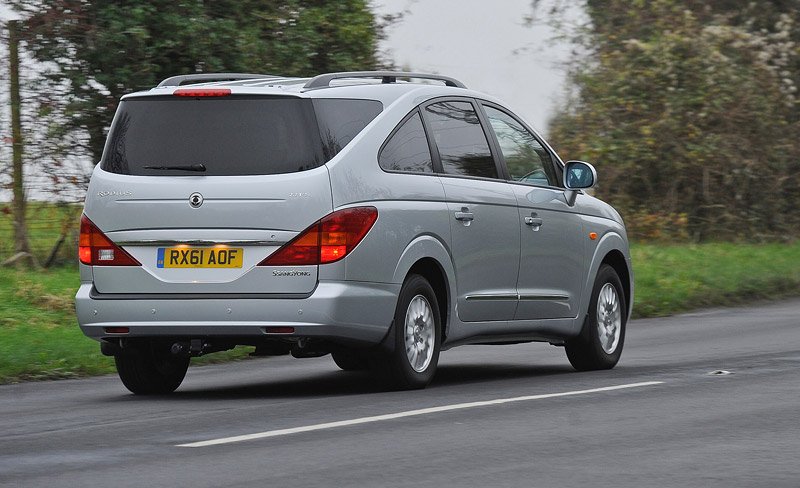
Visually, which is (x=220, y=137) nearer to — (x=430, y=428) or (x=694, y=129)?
(x=430, y=428)

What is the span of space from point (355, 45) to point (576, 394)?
37.8 ft

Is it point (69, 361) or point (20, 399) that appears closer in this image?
point (20, 399)

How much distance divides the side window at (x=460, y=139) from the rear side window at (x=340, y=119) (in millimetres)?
621

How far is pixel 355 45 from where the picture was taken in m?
20.6

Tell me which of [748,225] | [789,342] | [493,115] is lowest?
[748,225]

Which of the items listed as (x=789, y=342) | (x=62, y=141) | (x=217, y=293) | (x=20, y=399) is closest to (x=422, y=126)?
(x=217, y=293)

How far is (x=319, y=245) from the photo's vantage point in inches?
364

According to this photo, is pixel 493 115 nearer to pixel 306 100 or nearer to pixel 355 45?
pixel 306 100

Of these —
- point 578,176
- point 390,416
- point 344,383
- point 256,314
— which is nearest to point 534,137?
point 578,176

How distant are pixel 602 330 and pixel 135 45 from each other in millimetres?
7711

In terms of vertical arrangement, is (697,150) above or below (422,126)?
below

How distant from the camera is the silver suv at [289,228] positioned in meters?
9.27

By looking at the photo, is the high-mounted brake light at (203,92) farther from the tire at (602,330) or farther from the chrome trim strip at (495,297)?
the tire at (602,330)

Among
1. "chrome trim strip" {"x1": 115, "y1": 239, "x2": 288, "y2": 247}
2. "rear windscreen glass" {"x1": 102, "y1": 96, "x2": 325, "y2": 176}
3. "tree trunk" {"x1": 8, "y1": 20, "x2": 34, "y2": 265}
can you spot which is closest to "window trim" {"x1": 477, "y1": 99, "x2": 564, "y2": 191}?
"rear windscreen glass" {"x1": 102, "y1": 96, "x2": 325, "y2": 176}
